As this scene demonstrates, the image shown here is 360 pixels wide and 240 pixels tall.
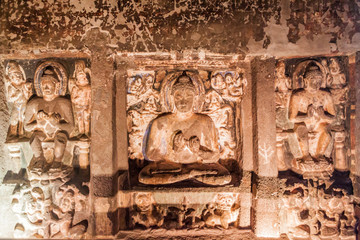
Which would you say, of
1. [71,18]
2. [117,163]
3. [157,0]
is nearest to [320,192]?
[117,163]

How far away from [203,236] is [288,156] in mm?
1560

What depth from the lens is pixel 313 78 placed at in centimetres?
297

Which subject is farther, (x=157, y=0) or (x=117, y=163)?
(x=117, y=163)

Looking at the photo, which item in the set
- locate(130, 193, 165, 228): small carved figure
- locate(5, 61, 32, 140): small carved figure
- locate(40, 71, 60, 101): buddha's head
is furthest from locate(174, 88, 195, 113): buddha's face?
locate(5, 61, 32, 140): small carved figure

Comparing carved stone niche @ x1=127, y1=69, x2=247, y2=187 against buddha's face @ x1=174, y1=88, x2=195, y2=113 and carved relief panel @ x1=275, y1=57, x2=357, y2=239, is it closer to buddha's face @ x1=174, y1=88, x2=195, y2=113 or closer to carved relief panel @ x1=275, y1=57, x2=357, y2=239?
buddha's face @ x1=174, y1=88, x2=195, y2=113

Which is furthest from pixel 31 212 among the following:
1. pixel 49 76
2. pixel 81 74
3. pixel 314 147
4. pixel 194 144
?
pixel 314 147

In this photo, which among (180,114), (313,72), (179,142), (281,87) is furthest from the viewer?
(180,114)

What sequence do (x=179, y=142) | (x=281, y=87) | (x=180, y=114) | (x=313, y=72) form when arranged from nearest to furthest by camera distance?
(x=313, y=72) → (x=281, y=87) → (x=179, y=142) → (x=180, y=114)

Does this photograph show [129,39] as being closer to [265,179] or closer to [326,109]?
[265,179]

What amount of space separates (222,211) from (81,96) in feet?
7.95

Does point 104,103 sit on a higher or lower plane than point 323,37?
lower

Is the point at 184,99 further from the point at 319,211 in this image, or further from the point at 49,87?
the point at 319,211

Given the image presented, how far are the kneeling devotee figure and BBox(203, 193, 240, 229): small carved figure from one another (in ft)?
1.11

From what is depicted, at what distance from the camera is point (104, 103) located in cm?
288
